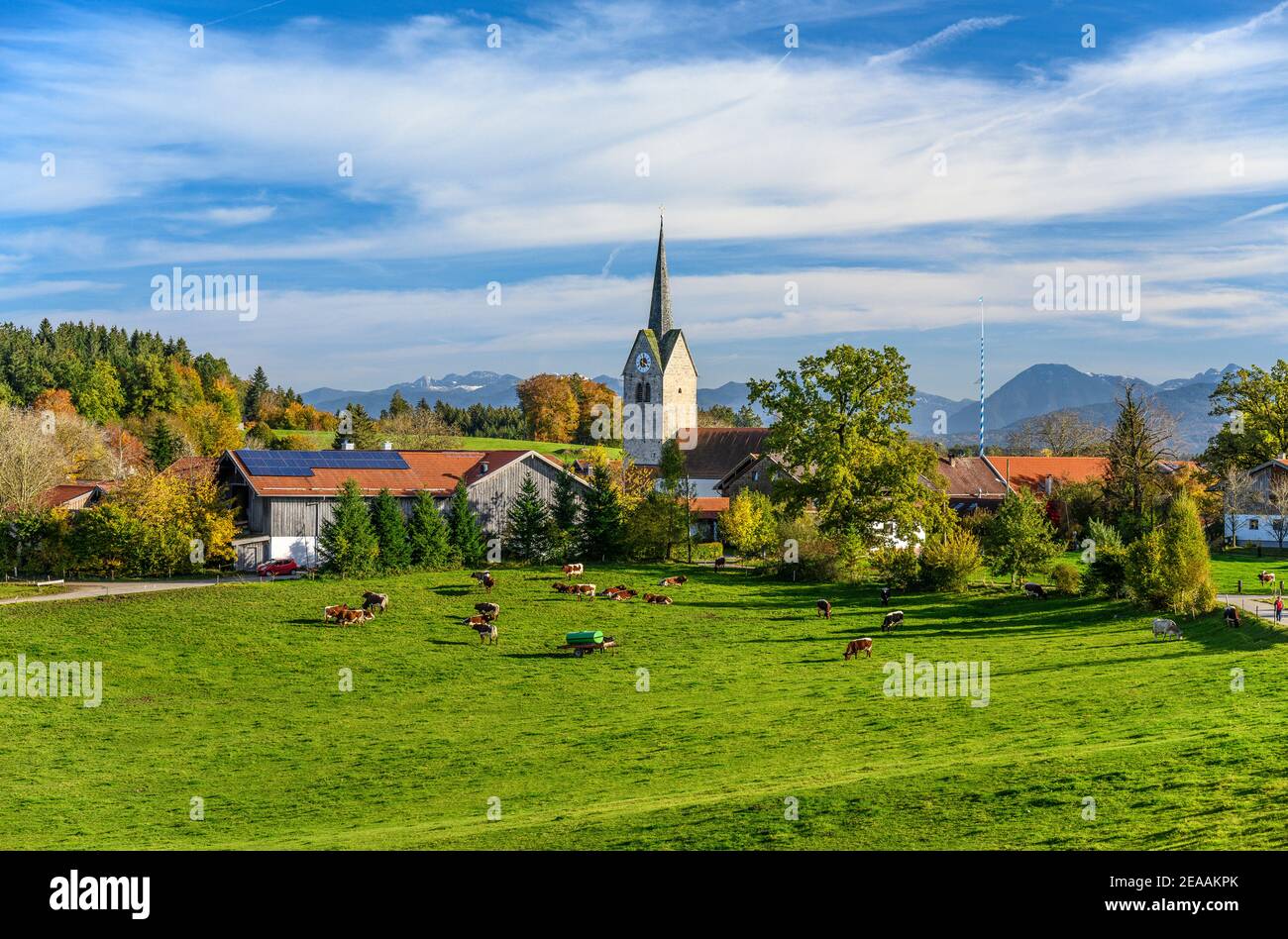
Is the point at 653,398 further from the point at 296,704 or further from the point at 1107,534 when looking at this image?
the point at 296,704

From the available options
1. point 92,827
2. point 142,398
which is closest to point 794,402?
point 92,827

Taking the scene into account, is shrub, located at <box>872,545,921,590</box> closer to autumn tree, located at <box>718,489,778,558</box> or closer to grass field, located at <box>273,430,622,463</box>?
autumn tree, located at <box>718,489,778,558</box>

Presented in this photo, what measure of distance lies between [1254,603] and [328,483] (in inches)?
1821

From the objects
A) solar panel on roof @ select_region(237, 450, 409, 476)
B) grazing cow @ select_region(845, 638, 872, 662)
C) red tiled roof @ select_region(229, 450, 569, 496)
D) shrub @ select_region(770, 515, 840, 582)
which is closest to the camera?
grazing cow @ select_region(845, 638, 872, 662)

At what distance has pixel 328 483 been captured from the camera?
2409 inches

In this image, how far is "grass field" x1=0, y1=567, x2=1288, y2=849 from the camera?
18266 mm

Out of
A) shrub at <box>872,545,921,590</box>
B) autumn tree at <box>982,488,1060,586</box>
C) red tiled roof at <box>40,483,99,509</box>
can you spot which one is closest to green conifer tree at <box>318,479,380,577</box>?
red tiled roof at <box>40,483,99,509</box>

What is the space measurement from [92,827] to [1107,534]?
138 feet

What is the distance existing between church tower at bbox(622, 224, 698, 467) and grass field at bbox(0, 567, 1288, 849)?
69.1 meters

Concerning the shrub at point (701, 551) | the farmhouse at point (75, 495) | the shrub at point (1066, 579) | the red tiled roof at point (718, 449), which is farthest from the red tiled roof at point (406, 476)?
the red tiled roof at point (718, 449)

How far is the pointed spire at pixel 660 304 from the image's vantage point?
117500 mm

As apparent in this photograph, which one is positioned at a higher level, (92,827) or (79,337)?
(79,337)

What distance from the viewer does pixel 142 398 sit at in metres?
129
